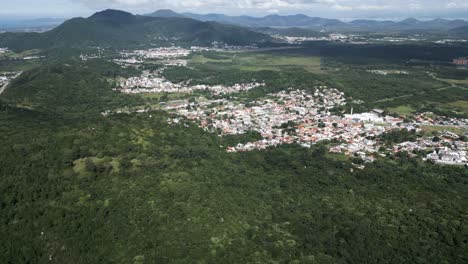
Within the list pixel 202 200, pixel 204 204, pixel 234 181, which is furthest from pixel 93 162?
pixel 234 181

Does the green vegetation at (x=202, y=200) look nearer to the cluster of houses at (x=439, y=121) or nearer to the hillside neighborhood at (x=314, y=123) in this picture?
the hillside neighborhood at (x=314, y=123)

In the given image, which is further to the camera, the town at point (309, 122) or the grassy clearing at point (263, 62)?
the grassy clearing at point (263, 62)

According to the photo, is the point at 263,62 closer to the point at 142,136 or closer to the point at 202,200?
the point at 142,136

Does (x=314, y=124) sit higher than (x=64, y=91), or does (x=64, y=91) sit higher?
(x=64, y=91)

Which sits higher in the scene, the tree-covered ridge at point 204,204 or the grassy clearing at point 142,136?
the grassy clearing at point 142,136

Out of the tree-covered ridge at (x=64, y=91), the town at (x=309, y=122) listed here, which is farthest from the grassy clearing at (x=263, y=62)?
the tree-covered ridge at (x=64, y=91)

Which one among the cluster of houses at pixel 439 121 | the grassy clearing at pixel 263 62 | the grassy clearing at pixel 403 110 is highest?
the grassy clearing at pixel 263 62

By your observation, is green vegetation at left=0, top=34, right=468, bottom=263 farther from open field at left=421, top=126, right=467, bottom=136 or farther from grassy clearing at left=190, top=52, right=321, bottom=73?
grassy clearing at left=190, top=52, right=321, bottom=73

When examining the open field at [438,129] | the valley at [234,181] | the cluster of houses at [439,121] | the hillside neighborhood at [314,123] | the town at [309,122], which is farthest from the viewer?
the cluster of houses at [439,121]
